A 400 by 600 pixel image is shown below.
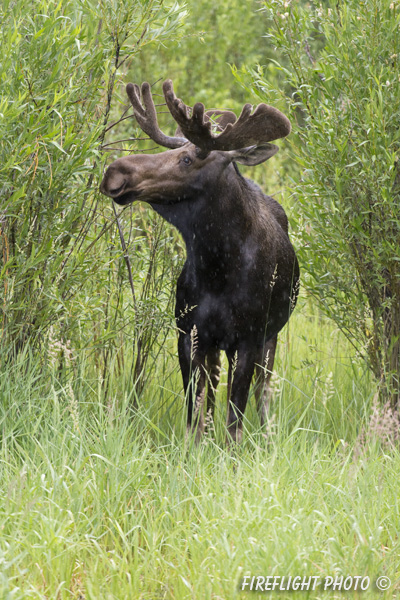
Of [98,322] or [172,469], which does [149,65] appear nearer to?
[98,322]

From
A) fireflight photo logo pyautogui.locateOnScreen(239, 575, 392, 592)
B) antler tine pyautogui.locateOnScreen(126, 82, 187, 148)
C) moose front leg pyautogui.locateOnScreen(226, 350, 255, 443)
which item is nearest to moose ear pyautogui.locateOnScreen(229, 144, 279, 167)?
antler tine pyautogui.locateOnScreen(126, 82, 187, 148)

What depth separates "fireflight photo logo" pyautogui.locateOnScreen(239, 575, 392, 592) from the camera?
3098 mm

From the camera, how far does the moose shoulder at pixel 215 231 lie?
5.21 m

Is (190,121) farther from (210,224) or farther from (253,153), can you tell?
(210,224)

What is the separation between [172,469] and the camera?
4.21m

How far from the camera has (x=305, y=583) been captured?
123 inches

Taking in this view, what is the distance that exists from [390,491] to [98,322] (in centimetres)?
252

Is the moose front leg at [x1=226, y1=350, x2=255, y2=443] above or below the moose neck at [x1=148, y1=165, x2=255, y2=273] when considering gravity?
below

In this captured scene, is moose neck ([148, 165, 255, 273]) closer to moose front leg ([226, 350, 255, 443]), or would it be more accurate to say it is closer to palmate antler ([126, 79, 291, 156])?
palmate antler ([126, 79, 291, 156])

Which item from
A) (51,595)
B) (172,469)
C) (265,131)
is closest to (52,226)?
(265,131)

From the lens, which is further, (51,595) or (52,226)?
(52,226)

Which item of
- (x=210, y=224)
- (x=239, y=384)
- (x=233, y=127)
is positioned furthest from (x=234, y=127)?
(x=239, y=384)

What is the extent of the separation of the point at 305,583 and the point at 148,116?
353 centimetres

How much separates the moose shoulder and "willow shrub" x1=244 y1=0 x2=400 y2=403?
41 centimetres
